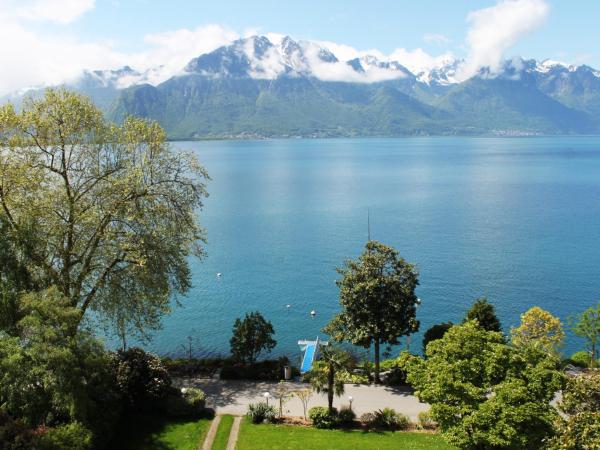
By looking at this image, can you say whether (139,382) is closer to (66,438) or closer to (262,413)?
(66,438)

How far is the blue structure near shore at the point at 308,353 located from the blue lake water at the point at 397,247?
7.22 feet

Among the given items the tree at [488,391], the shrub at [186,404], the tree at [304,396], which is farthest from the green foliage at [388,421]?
→ the shrub at [186,404]

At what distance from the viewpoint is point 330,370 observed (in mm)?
27141

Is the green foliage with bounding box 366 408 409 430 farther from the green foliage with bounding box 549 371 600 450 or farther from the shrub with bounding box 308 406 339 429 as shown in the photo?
the green foliage with bounding box 549 371 600 450

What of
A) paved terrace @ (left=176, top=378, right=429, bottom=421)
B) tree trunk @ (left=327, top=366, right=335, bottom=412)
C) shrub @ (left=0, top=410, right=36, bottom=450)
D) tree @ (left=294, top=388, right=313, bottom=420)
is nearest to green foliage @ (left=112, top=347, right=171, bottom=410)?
paved terrace @ (left=176, top=378, right=429, bottom=421)

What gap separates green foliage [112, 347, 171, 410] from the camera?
28609mm

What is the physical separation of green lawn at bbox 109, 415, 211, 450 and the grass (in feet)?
2.60

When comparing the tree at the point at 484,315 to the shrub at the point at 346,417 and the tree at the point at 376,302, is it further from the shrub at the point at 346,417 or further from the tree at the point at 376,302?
the shrub at the point at 346,417

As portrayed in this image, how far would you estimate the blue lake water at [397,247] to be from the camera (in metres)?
56.2

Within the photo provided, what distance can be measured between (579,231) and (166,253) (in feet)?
274

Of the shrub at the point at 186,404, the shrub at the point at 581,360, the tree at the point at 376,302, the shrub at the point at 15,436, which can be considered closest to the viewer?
the shrub at the point at 15,436

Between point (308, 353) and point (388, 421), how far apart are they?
16.2 metres

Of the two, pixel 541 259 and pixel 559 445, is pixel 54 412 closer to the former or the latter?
pixel 559 445

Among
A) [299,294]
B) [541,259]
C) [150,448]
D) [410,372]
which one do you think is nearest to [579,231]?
[541,259]
